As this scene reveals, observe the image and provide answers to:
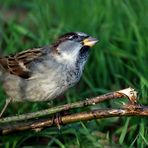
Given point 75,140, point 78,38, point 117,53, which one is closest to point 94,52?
point 117,53

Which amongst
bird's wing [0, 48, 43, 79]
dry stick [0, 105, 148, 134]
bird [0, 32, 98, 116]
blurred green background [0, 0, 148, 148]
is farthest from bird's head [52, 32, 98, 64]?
dry stick [0, 105, 148, 134]

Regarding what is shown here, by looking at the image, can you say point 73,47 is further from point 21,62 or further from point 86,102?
point 86,102

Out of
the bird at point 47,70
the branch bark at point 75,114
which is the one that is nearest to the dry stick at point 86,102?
the branch bark at point 75,114

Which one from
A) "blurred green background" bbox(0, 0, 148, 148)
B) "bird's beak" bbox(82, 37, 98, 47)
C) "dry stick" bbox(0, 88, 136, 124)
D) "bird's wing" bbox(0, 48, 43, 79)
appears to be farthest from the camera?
"bird's wing" bbox(0, 48, 43, 79)

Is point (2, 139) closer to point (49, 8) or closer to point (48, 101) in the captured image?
point (48, 101)

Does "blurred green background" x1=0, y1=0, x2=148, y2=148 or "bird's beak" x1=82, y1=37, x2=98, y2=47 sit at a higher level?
"bird's beak" x1=82, y1=37, x2=98, y2=47

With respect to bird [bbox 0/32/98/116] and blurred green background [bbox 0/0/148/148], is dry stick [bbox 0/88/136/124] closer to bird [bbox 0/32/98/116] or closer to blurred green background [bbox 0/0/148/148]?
blurred green background [bbox 0/0/148/148]
